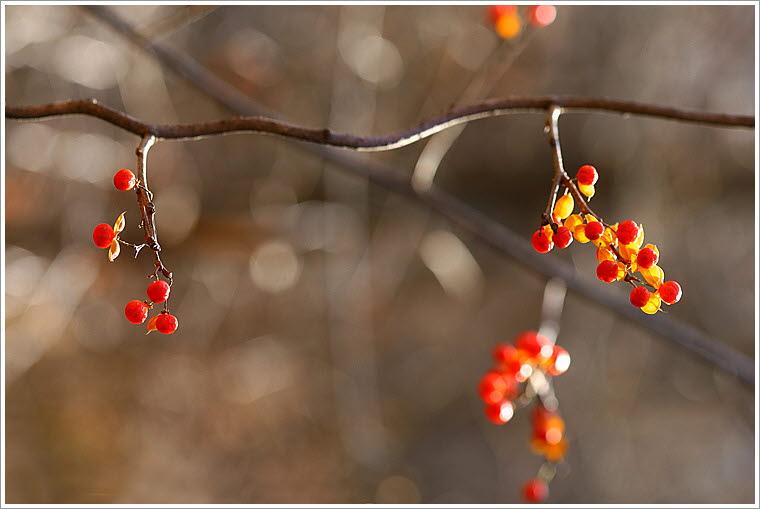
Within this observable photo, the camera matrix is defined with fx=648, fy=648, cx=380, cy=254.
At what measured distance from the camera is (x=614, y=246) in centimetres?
49

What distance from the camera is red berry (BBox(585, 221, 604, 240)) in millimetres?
469

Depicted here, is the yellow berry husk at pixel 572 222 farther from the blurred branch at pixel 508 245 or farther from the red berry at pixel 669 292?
the blurred branch at pixel 508 245

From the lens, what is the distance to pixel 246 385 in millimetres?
1941

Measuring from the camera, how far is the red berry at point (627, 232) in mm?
483

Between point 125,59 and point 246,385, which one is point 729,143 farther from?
point 125,59

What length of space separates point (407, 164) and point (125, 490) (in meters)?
1.22

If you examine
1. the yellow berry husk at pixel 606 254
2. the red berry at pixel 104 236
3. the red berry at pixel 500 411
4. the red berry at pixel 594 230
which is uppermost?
the red berry at pixel 594 230

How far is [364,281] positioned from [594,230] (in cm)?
149

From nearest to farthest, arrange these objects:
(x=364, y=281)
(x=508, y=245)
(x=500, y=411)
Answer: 1. (x=500, y=411)
2. (x=508, y=245)
3. (x=364, y=281)

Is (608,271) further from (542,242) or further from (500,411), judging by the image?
(500,411)

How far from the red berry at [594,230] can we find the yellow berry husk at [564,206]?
3cm

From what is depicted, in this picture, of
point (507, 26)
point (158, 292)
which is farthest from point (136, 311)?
point (507, 26)

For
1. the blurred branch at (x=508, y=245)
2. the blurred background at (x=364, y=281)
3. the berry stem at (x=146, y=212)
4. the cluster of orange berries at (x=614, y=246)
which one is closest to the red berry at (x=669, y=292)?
the cluster of orange berries at (x=614, y=246)

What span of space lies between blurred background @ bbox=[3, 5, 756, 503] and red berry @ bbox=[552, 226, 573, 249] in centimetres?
128
